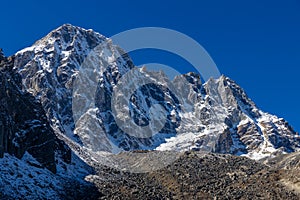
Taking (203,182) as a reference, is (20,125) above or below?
above

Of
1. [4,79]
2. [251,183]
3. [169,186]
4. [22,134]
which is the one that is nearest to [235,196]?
[251,183]

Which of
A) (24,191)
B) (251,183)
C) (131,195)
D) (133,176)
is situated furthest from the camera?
(133,176)

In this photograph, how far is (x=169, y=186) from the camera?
83250 mm

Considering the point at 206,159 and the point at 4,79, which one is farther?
the point at 206,159

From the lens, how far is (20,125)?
252 feet

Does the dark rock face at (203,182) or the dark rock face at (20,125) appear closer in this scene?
the dark rock face at (20,125)

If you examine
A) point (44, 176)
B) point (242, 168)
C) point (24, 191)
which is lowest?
point (24, 191)

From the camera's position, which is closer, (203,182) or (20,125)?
(20,125)

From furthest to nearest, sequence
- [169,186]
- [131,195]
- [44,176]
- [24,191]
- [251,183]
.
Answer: [169,186]
[251,183]
[131,195]
[44,176]
[24,191]

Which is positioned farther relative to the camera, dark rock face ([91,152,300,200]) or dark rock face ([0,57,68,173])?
dark rock face ([91,152,300,200])

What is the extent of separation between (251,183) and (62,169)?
104 ft

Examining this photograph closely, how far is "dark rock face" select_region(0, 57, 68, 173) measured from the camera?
6825 cm

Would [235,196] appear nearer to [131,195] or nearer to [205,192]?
[205,192]

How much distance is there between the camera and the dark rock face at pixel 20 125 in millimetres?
68250
